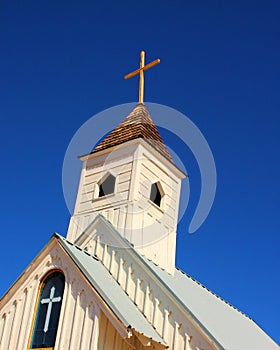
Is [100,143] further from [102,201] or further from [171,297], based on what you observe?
[171,297]

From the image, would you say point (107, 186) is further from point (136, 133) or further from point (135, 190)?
point (136, 133)

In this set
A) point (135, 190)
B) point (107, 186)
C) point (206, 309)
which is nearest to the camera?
point (206, 309)

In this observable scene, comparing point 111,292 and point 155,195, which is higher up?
point 155,195

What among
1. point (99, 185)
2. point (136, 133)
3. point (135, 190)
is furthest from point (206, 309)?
point (136, 133)

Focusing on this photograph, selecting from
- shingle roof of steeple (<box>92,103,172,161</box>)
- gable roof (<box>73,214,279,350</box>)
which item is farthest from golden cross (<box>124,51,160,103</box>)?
gable roof (<box>73,214,279,350</box>)

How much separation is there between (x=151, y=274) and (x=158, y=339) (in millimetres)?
1839

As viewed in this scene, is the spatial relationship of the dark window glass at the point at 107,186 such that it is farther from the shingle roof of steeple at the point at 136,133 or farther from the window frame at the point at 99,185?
the shingle roof of steeple at the point at 136,133

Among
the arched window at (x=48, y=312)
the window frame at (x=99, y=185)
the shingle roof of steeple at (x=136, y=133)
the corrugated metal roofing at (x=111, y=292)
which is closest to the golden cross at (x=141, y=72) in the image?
the shingle roof of steeple at (x=136, y=133)

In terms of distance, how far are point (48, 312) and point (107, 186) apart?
5702 millimetres

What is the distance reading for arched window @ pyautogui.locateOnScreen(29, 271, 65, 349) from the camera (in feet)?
40.6

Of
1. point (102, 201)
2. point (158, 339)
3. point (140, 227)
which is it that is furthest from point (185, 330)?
point (102, 201)

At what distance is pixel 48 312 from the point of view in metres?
12.8

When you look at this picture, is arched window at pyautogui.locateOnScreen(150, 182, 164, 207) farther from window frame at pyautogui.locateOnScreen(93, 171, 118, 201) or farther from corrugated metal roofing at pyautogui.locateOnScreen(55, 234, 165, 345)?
corrugated metal roofing at pyautogui.locateOnScreen(55, 234, 165, 345)

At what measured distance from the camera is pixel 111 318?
1148cm
